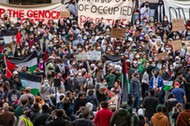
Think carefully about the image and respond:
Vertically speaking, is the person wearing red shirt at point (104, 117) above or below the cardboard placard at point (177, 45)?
below

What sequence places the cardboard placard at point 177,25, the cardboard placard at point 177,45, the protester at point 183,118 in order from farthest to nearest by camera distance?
the cardboard placard at point 177,25 → the cardboard placard at point 177,45 → the protester at point 183,118

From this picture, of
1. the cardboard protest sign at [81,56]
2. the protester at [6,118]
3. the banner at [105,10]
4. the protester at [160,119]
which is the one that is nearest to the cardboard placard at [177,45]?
the cardboard protest sign at [81,56]

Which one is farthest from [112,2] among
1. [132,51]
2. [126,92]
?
[126,92]

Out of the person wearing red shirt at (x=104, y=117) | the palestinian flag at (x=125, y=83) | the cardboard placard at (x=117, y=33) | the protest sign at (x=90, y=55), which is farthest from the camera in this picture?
the cardboard placard at (x=117, y=33)

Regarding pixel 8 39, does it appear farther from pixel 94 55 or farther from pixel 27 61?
pixel 94 55

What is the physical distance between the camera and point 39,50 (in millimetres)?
32000

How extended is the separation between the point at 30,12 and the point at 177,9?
622cm

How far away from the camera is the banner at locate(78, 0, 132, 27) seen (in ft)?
124

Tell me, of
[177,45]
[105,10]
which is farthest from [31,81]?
[105,10]

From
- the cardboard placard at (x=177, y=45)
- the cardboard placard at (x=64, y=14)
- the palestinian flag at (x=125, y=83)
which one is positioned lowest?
the palestinian flag at (x=125, y=83)

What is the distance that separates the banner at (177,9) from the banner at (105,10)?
183cm

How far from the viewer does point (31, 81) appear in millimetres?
27312

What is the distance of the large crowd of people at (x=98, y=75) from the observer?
21.5 metres

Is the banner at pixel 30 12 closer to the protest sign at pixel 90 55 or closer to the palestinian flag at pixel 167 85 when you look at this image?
the protest sign at pixel 90 55
